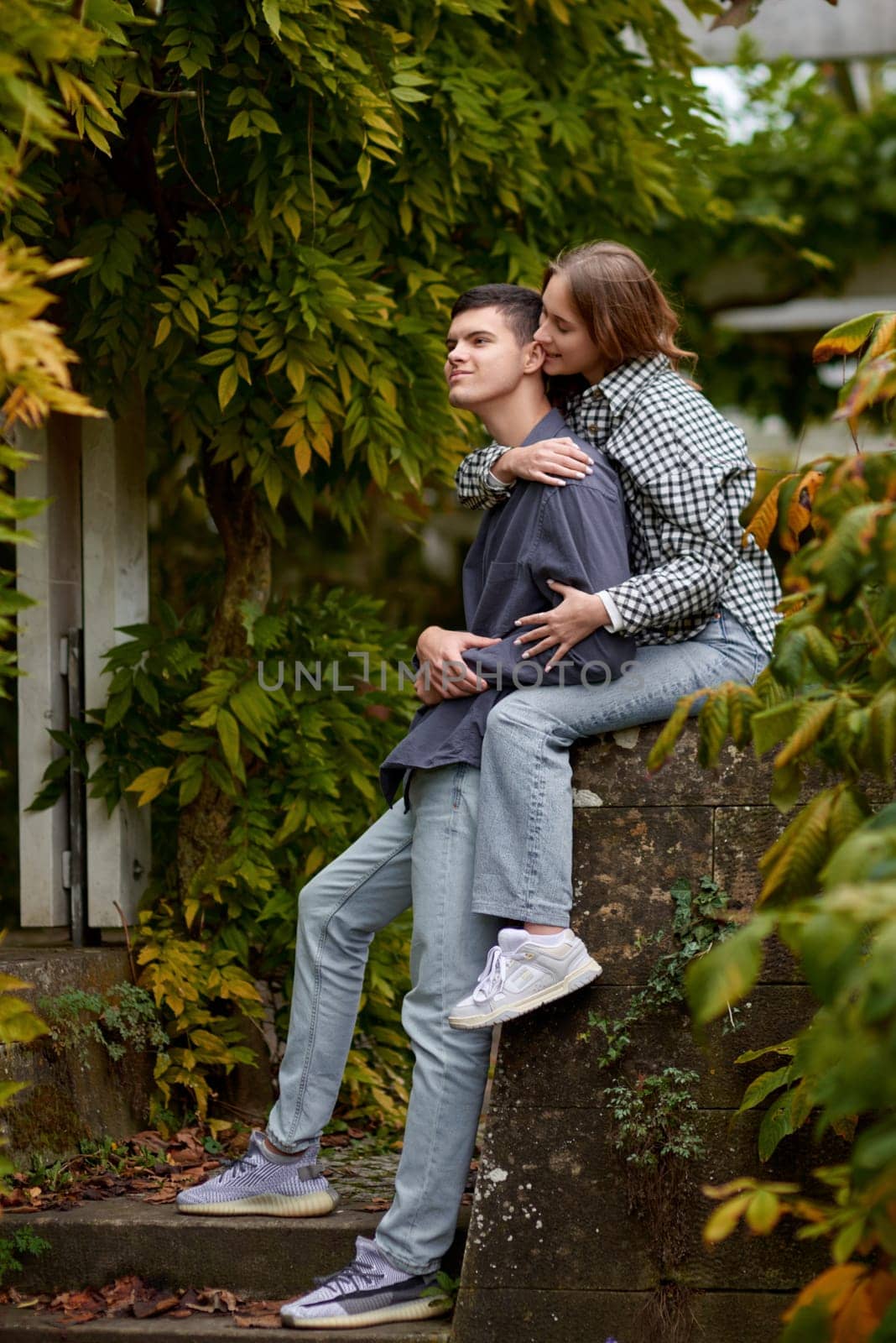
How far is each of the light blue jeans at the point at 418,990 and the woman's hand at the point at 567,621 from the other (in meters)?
0.26

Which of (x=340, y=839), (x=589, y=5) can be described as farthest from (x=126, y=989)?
(x=589, y=5)

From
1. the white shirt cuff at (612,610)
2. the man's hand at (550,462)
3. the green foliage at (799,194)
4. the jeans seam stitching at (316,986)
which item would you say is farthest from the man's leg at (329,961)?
the green foliage at (799,194)

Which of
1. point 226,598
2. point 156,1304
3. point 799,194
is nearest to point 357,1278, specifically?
point 156,1304

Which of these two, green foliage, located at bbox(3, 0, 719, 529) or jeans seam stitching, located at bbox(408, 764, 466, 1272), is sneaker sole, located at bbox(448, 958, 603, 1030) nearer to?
jeans seam stitching, located at bbox(408, 764, 466, 1272)

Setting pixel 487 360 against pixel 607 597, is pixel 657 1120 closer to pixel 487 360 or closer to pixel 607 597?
pixel 607 597

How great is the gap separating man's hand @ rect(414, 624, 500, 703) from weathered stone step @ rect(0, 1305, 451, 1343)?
1.07 m

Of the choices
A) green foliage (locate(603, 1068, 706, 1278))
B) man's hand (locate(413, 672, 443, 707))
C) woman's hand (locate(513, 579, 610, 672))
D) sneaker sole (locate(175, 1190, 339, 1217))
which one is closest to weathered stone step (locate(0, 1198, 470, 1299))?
sneaker sole (locate(175, 1190, 339, 1217))

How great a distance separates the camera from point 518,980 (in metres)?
2.42

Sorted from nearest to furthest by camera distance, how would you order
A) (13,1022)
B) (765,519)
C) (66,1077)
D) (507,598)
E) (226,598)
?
(13,1022) → (765,519) → (507,598) → (66,1077) → (226,598)

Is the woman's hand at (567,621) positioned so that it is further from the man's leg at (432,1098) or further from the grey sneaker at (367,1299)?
the grey sneaker at (367,1299)

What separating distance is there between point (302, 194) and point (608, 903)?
1714mm

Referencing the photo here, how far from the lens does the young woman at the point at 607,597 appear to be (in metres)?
2.46

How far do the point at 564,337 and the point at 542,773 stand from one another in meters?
0.82

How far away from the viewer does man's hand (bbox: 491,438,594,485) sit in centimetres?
258
